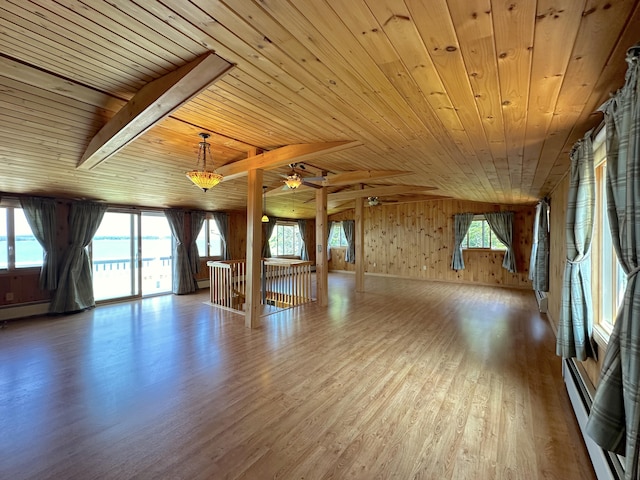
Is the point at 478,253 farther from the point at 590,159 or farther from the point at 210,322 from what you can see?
the point at 210,322

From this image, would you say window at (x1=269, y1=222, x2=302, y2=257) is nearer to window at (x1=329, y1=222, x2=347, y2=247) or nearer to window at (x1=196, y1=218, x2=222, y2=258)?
window at (x1=329, y1=222, x2=347, y2=247)

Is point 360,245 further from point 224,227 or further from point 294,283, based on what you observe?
point 224,227

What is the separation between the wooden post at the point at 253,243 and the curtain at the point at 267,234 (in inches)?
218

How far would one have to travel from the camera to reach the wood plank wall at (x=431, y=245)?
7.85 meters

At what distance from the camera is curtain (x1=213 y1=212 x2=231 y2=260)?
330 inches

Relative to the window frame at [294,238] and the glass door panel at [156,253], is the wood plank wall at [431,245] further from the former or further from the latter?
the glass door panel at [156,253]

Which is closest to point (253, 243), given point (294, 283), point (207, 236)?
point (294, 283)

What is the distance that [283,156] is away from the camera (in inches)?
153

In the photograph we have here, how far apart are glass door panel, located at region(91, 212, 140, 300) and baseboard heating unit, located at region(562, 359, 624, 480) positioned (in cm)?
788

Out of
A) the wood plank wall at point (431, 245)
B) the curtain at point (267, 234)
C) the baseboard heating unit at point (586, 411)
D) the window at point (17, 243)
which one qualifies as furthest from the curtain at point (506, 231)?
the window at point (17, 243)

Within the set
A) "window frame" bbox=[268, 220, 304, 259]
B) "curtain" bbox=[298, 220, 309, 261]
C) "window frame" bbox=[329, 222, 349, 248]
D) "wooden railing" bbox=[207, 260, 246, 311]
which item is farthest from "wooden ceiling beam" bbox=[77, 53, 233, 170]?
"window frame" bbox=[329, 222, 349, 248]

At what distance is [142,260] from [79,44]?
6143mm

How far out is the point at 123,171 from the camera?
4566mm

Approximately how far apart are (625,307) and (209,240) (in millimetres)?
8686
